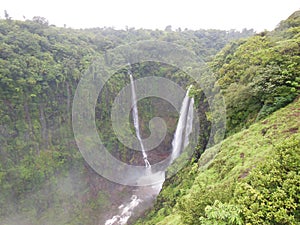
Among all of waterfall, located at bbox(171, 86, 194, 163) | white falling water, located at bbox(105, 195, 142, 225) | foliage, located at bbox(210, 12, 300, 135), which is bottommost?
white falling water, located at bbox(105, 195, 142, 225)

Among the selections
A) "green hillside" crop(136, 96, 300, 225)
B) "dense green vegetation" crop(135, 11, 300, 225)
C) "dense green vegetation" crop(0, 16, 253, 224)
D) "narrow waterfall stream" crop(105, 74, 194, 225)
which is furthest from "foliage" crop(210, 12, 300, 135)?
"dense green vegetation" crop(0, 16, 253, 224)

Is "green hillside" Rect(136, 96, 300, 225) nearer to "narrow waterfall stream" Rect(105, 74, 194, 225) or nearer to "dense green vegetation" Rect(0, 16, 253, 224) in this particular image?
"narrow waterfall stream" Rect(105, 74, 194, 225)

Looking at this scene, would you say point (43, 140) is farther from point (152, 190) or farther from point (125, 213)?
point (152, 190)

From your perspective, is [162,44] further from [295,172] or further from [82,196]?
[295,172]

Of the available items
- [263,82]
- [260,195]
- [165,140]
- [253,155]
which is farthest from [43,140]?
[260,195]

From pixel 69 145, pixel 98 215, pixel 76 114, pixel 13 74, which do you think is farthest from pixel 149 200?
pixel 13 74

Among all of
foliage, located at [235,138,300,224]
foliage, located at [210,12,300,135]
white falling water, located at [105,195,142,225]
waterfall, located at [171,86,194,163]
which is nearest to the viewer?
foliage, located at [235,138,300,224]

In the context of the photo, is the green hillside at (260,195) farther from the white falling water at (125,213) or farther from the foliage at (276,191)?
the white falling water at (125,213)
